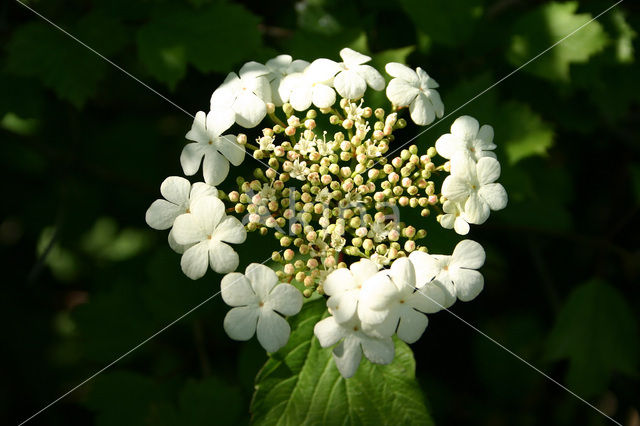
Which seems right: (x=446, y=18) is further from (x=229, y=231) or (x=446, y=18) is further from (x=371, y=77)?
(x=229, y=231)

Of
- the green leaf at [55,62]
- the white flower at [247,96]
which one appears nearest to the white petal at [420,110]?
the white flower at [247,96]

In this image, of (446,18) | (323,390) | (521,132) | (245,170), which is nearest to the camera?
(323,390)

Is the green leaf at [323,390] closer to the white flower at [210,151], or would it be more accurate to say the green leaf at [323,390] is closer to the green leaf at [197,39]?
the white flower at [210,151]

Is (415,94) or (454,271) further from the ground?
(415,94)

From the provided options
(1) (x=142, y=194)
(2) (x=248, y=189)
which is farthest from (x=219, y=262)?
(1) (x=142, y=194)

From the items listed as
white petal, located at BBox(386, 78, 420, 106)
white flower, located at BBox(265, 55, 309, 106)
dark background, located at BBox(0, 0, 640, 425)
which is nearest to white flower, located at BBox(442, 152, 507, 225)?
dark background, located at BBox(0, 0, 640, 425)

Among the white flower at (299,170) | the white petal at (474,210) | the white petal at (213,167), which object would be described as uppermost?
the white petal at (213,167)

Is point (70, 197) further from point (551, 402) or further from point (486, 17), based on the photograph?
point (551, 402)

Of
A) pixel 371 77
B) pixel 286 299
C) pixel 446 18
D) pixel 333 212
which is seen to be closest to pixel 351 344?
pixel 286 299
